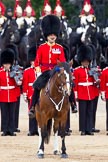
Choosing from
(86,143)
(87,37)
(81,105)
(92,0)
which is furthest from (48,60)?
(92,0)

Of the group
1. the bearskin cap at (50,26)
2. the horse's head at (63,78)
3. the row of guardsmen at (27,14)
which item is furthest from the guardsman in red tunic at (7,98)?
the row of guardsmen at (27,14)

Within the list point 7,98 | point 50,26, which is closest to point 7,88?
point 7,98

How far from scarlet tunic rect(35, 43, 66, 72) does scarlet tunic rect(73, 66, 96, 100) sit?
9.90ft

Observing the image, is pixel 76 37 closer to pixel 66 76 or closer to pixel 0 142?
pixel 0 142

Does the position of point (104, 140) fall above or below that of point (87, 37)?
below

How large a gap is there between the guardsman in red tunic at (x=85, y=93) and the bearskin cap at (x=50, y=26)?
2.21 meters

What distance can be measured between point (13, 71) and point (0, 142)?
5.62 ft

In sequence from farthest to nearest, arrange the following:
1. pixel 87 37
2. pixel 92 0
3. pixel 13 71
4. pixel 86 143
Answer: pixel 92 0
pixel 87 37
pixel 13 71
pixel 86 143

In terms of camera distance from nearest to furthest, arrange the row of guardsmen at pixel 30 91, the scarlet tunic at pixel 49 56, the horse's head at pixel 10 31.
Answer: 1. the scarlet tunic at pixel 49 56
2. the row of guardsmen at pixel 30 91
3. the horse's head at pixel 10 31

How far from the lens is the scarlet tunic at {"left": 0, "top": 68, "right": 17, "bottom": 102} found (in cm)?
1755

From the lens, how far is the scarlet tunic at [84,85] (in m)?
17.7

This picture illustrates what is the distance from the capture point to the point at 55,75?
14.0 m

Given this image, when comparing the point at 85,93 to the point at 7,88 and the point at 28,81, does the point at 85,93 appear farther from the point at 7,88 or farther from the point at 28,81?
the point at 7,88

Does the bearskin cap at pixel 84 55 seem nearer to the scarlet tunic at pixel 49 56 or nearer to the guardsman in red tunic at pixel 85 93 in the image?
the guardsman in red tunic at pixel 85 93
